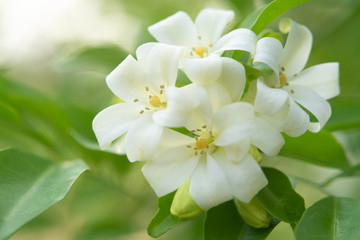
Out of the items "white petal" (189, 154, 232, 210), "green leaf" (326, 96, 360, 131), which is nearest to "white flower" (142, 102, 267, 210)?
"white petal" (189, 154, 232, 210)

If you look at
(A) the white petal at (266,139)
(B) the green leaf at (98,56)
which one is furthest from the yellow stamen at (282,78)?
(B) the green leaf at (98,56)

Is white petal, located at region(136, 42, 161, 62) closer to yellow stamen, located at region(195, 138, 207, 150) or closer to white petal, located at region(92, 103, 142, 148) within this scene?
white petal, located at region(92, 103, 142, 148)

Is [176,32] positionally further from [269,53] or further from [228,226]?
[228,226]

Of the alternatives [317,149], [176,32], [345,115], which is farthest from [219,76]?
[345,115]

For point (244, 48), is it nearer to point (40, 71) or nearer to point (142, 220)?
point (142, 220)

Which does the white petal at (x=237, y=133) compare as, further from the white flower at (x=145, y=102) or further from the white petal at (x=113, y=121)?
the white petal at (x=113, y=121)

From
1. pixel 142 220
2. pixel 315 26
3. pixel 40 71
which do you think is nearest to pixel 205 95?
pixel 142 220
